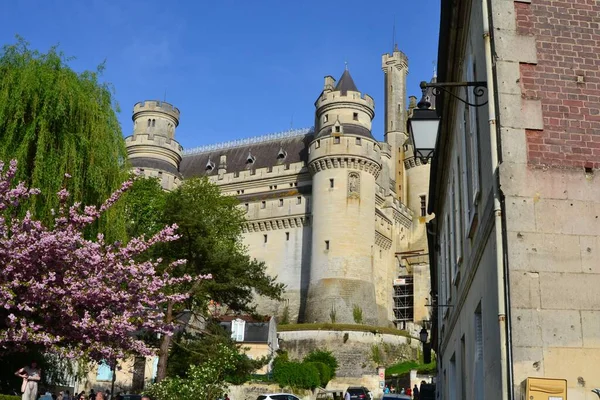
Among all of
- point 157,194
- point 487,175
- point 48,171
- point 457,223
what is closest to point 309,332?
point 157,194

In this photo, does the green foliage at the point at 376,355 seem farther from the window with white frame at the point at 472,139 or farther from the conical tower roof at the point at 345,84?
the window with white frame at the point at 472,139

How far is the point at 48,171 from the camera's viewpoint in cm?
1412

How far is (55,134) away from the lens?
1482 centimetres

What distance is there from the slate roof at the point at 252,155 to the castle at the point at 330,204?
0.13 meters

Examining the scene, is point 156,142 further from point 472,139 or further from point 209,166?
point 472,139

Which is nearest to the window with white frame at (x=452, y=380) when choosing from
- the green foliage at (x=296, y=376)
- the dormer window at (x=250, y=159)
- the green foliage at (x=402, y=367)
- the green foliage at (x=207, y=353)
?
the green foliage at (x=207, y=353)

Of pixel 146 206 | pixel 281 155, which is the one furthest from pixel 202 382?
pixel 281 155

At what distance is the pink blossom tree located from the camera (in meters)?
11.4

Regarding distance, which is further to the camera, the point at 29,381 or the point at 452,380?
the point at 452,380

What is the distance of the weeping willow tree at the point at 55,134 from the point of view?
14.0 meters

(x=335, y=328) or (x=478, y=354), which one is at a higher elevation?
(x=335, y=328)

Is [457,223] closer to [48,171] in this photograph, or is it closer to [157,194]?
[48,171]

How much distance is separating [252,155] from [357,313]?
21.8 metres

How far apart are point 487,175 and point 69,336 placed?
28.5 ft
